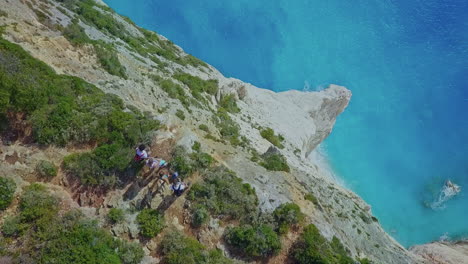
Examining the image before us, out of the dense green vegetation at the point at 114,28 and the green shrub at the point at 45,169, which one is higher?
the dense green vegetation at the point at 114,28

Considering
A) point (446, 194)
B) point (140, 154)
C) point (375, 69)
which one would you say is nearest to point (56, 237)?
point (140, 154)

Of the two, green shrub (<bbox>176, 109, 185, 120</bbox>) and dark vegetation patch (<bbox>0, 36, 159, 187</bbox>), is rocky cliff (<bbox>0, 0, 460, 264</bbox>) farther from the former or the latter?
dark vegetation patch (<bbox>0, 36, 159, 187</bbox>)

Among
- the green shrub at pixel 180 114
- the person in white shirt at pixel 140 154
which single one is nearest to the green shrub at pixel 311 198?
the person in white shirt at pixel 140 154

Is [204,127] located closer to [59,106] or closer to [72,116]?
[72,116]

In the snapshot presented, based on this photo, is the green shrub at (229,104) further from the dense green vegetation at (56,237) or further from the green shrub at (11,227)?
the green shrub at (11,227)

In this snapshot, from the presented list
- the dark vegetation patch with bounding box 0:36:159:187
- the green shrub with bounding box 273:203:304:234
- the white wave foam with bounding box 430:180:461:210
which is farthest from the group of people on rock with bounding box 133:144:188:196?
the white wave foam with bounding box 430:180:461:210
